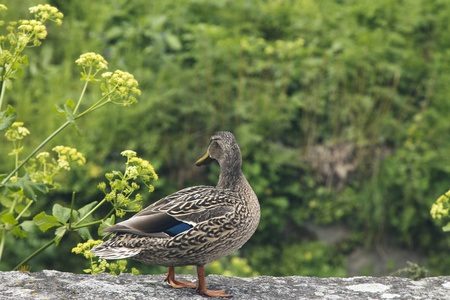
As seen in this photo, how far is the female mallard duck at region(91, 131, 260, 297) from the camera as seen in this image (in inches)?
138

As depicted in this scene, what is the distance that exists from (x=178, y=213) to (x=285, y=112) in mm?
4103

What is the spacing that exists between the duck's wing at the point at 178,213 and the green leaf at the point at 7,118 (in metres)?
0.80

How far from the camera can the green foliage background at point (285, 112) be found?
6789 mm

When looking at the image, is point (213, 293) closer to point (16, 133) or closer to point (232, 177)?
point (232, 177)

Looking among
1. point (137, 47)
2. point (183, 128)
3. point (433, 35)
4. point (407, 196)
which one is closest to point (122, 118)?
point (183, 128)

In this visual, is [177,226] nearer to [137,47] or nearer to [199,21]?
[137,47]

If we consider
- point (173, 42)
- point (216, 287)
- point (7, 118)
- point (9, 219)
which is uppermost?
point (173, 42)

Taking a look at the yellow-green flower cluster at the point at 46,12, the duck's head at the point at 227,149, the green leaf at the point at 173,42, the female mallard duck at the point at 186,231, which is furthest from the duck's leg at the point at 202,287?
the green leaf at the point at 173,42

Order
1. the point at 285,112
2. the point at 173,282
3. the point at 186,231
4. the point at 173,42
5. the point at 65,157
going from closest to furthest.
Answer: the point at 186,231 < the point at 173,282 < the point at 65,157 < the point at 285,112 < the point at 173,42

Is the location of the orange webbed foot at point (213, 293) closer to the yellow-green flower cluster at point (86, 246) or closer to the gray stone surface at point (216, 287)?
the gray stone surface at point (216, 287)

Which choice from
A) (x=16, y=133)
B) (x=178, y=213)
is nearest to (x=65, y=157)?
(x=16, y=133)

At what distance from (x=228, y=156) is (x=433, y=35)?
538 cm

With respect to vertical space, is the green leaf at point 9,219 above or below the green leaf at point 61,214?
below

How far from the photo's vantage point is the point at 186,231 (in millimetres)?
3533
